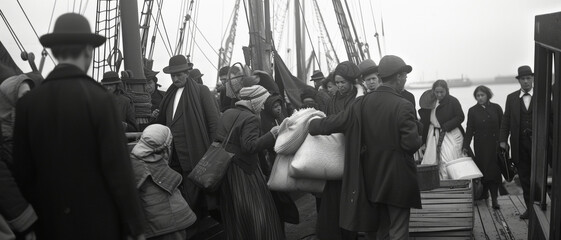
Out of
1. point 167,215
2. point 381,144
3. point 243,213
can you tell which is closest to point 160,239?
point 167,215

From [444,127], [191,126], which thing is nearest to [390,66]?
[191,126]

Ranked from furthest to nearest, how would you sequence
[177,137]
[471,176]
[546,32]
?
[471,176]
[177,137]
[546,32]

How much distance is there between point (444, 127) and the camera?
30.8 ft

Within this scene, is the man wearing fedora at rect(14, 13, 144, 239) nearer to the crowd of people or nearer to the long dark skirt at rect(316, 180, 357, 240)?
the crowd of people

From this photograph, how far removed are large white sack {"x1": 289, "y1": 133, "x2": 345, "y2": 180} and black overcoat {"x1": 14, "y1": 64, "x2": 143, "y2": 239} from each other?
2732mm

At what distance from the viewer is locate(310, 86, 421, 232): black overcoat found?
517cm

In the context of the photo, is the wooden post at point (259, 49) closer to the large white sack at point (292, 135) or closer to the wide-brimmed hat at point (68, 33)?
the large white sack at point (292, 135)

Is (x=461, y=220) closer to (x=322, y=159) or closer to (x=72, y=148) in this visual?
(x=322, y=159)

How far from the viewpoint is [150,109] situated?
388 inches

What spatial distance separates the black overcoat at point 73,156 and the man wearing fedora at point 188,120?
3016 mm

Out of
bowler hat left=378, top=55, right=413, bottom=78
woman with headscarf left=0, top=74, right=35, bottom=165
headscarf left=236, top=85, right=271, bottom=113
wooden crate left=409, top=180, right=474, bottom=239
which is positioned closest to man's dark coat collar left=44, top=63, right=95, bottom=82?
woman with headscarf left=0, top=74, right=35, bottom=165

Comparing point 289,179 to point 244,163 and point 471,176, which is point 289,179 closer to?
point 244,163

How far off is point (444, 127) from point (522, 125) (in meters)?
1.52

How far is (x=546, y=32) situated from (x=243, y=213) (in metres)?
2.98
